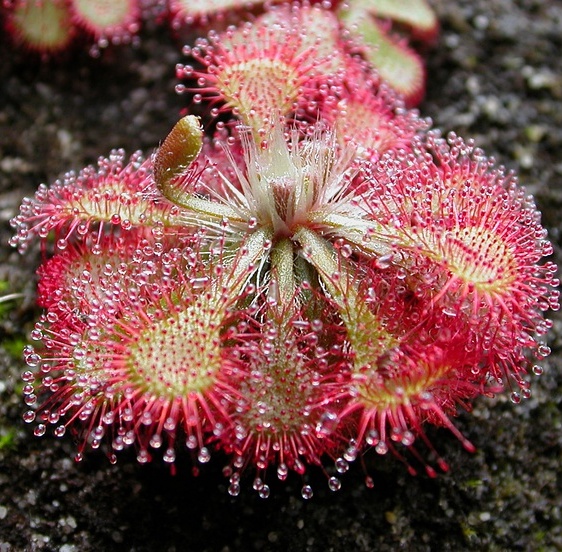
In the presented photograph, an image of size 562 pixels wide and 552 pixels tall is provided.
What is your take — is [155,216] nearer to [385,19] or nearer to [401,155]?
[401,155]

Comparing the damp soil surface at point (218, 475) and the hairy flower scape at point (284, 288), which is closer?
the hairy flower scape at point (284, 288)

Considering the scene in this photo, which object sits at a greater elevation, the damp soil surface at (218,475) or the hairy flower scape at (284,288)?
the hairy flower scape at (284,288)

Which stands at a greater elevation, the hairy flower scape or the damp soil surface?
the hairy flower scape

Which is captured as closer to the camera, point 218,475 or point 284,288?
point 284,288

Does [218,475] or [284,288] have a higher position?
[284,288]
